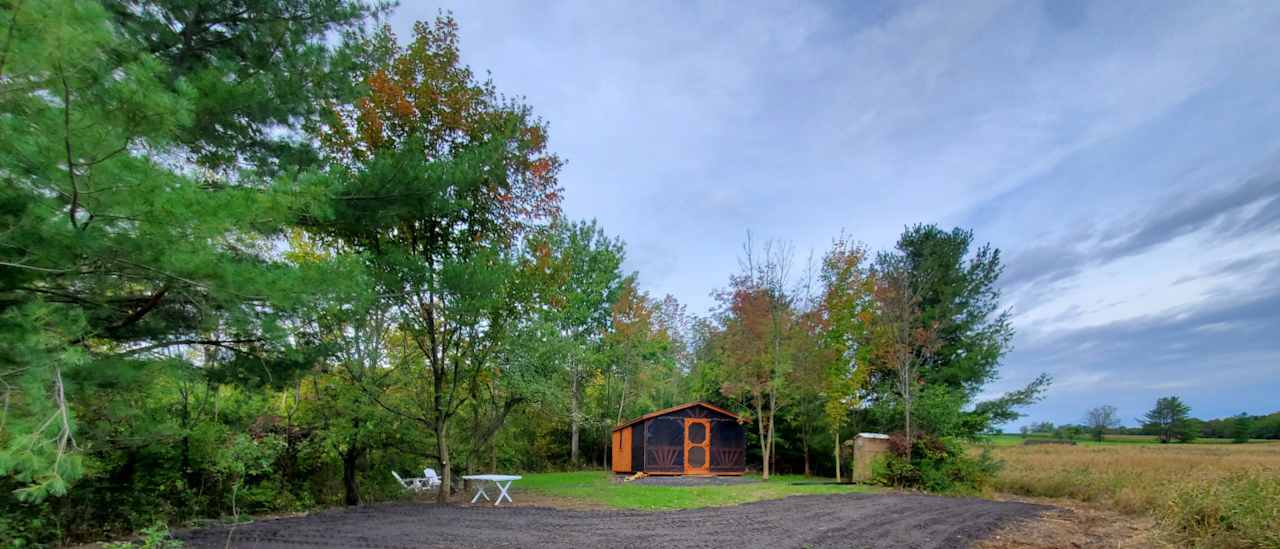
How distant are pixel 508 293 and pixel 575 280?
11.5m

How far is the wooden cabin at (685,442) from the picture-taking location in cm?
1593

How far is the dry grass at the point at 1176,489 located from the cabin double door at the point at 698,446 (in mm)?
7202

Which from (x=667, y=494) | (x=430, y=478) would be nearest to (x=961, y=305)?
(x=667, y=494)

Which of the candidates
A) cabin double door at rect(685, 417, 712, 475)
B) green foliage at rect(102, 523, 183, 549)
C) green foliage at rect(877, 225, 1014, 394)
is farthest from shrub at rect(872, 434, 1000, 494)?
green foliage at rect(102, 523, 183, 549)

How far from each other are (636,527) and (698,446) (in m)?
10.6

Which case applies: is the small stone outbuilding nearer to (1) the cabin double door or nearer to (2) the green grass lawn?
(2) the green grass lawn

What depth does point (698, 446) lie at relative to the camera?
53.5ft

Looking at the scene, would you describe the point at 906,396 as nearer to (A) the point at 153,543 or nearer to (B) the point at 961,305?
(B) the point at 961,305

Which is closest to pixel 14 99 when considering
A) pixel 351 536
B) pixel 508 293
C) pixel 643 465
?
pixel 351 536

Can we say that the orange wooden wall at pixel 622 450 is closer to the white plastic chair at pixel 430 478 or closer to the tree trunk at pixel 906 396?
the white plastic chair at pixel 430 478

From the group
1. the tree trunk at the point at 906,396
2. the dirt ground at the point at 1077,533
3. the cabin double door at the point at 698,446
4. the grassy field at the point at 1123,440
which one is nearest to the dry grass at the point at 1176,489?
the dirt ground at the point at 1077,533

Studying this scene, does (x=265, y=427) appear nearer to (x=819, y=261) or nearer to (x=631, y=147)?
(x=631, y=147)

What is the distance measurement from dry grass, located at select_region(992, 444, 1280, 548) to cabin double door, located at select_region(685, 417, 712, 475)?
23.6 ft

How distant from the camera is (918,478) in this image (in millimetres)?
11438
